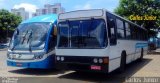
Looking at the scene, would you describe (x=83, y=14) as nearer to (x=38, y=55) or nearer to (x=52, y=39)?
(x=52, y=39)

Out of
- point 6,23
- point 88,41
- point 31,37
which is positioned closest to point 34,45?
point 31,37

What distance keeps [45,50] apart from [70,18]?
193 centimetres

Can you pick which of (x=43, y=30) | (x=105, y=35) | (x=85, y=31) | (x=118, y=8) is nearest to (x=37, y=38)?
(x=43, y=30)

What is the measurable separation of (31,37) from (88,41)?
3189 millimetres

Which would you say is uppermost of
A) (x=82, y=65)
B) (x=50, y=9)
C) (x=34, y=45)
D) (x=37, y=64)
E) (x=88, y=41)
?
(x=88, y=41)

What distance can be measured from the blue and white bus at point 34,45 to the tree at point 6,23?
44484mm

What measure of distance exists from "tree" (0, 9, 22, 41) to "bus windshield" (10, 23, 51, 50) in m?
44.4

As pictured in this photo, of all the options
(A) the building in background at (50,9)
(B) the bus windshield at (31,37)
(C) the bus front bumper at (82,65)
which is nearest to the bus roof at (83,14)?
(B) the bus windshield at (31,37)

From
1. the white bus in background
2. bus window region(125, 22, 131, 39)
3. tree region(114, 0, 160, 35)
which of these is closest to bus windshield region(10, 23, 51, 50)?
the white bus in background

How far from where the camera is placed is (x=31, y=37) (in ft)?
40.9

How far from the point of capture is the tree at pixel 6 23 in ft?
185

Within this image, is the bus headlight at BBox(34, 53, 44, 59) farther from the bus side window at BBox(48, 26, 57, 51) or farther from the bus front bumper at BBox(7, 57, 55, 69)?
the bus side window at BBox(48, 26, 57, 51)

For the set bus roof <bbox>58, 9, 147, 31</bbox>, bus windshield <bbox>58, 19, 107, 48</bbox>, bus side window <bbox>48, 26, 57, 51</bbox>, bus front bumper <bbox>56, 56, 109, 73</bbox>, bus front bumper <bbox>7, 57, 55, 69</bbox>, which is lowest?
bus front bumper <bbox>7, 57, 55, 69</bbox>

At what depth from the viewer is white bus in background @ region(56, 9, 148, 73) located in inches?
401
